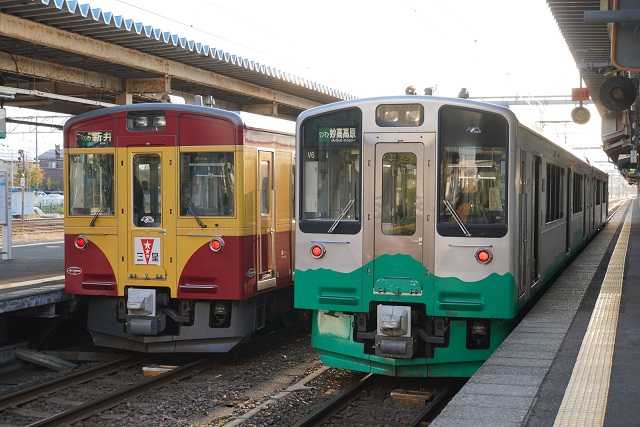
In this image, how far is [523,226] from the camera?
7.84 meters

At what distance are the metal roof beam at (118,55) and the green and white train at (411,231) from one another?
17.9 ft

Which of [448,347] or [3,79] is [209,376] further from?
[3,79]

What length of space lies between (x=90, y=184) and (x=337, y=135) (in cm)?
327

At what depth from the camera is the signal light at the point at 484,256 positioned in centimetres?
723

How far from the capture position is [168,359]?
9.76 meters

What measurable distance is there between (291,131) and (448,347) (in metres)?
4.08

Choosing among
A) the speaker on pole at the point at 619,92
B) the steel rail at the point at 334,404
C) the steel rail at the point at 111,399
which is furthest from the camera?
the speaker on pole at the point at 619,92

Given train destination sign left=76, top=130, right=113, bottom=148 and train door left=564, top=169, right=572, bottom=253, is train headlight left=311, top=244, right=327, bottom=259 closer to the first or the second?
train destination sign left=76, top=130, right=113, bottom=148

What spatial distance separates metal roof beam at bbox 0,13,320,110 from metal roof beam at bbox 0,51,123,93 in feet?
3.41

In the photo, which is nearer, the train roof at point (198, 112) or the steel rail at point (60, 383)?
the steel rail at point (60, 383)

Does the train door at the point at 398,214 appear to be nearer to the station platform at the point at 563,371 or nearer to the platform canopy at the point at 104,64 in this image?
the station platform at the point at 563,371

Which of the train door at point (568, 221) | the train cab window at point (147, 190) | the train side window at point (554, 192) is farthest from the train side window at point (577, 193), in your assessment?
the train cab window at point (147, 190)

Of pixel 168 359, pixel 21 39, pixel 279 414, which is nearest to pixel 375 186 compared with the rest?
pixel 279 414

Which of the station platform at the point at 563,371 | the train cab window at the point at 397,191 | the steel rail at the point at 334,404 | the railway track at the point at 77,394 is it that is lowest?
the railway track at the point at 77,394
